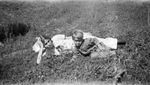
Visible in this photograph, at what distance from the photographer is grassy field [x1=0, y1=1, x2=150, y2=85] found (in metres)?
3.57

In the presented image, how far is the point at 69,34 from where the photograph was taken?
689 cm

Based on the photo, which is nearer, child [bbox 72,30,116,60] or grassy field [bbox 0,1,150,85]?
grassy field [bbox 0,1,150,85]

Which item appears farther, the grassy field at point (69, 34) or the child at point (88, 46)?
the child at point (88, 46)

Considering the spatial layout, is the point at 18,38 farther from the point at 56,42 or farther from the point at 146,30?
the point at 146,30

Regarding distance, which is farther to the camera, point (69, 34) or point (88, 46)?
point (69, 34)

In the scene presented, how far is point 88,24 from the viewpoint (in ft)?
24.1

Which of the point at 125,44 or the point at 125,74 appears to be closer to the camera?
the point at 125,74

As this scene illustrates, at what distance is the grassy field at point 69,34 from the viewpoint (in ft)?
11.7

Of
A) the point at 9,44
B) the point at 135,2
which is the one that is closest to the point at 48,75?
the point at 9,44

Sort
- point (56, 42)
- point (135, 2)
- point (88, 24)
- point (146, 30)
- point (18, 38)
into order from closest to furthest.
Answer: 1. point (146, 30)
2. point (56, 42)
3. point (18, 38)
4. point (88, 24)
5. point (135, 2)

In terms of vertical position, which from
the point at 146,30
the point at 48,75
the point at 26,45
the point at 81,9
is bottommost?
the point at 48,75

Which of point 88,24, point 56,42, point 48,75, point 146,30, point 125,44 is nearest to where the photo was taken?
point 48,75

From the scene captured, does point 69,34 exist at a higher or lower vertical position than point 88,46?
higher

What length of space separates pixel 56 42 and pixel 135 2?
5888 millimetres
